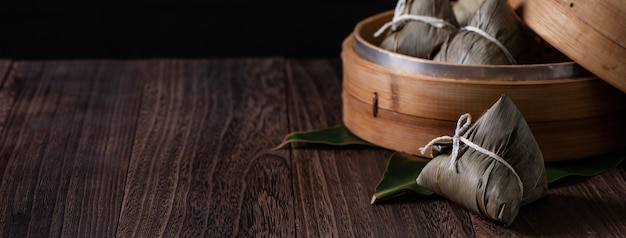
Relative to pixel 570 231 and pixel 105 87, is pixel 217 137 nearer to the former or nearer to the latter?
pixel 105 87

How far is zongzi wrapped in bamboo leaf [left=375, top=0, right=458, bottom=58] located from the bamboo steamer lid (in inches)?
8.1

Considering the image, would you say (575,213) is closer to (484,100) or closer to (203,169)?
(484,100)

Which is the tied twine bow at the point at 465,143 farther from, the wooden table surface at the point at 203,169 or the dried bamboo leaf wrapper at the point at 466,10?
the dried bamboo leaf wrapper at the point at 466,10

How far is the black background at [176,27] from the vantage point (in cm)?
271

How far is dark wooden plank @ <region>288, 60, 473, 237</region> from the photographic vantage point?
5.11 feet

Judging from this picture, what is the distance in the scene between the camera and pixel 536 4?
5.93 ft

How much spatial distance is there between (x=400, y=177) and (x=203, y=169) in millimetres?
377

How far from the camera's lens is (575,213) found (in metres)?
1.61

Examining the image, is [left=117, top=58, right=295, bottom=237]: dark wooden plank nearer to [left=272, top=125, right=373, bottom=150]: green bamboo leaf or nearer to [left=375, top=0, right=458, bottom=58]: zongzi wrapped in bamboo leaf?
[left=272, top=125, right=373, bottom=150]: green bamboo leaf

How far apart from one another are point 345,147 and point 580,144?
0.45m

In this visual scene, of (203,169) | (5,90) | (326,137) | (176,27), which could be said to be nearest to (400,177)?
(326,137)

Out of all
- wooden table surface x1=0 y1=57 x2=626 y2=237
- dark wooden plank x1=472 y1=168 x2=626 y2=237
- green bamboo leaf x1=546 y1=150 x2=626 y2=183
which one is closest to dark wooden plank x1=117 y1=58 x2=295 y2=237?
wooden table surface x1=0 y1=57 x2=626 y2=237

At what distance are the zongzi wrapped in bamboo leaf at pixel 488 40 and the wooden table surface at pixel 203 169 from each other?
0.80 ft

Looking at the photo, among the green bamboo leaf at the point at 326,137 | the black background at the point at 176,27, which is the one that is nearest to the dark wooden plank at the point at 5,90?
the black background at the point at 176,27
